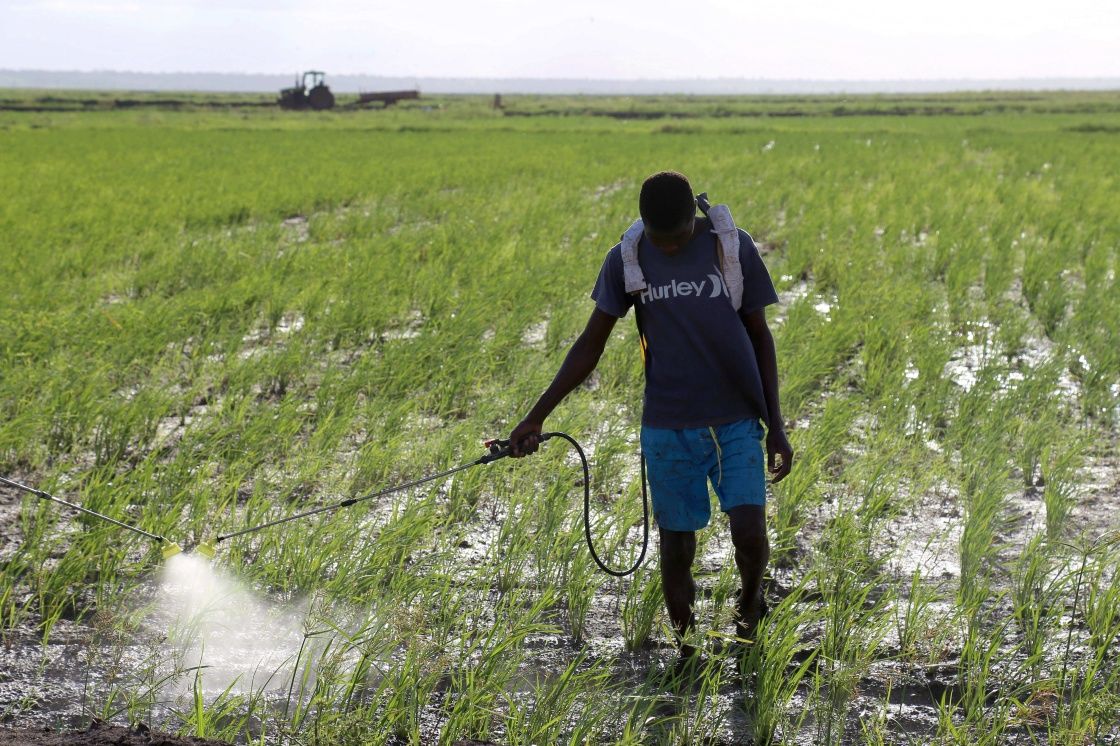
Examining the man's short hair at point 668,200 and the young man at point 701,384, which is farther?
the young man at point 701,384

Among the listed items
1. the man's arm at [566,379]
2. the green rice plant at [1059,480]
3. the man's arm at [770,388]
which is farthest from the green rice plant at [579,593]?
the green rice plant at [1059,480]

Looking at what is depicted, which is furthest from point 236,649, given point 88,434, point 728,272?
point 88,434

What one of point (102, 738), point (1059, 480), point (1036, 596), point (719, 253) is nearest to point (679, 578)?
point (719, 253)

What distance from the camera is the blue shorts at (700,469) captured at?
103 inches

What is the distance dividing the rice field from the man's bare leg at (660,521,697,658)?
103 millimetres

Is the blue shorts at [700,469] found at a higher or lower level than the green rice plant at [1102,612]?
higher

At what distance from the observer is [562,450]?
4.30m

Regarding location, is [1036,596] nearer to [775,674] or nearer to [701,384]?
[775,674]

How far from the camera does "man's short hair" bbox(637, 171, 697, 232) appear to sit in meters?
2.46

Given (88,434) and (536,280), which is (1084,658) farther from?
(536,280)

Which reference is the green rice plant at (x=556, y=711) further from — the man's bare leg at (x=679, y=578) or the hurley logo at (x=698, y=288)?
the hurley logo at (x=698, y=288)

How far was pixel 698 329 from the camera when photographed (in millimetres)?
2600

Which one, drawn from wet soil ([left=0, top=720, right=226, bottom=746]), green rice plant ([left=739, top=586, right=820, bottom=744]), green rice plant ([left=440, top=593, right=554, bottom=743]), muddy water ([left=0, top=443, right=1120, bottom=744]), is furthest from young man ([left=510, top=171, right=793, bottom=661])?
wet soil ([left=0, top=720, right=226, bottom=746])

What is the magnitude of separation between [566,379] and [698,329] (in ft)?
1.22
